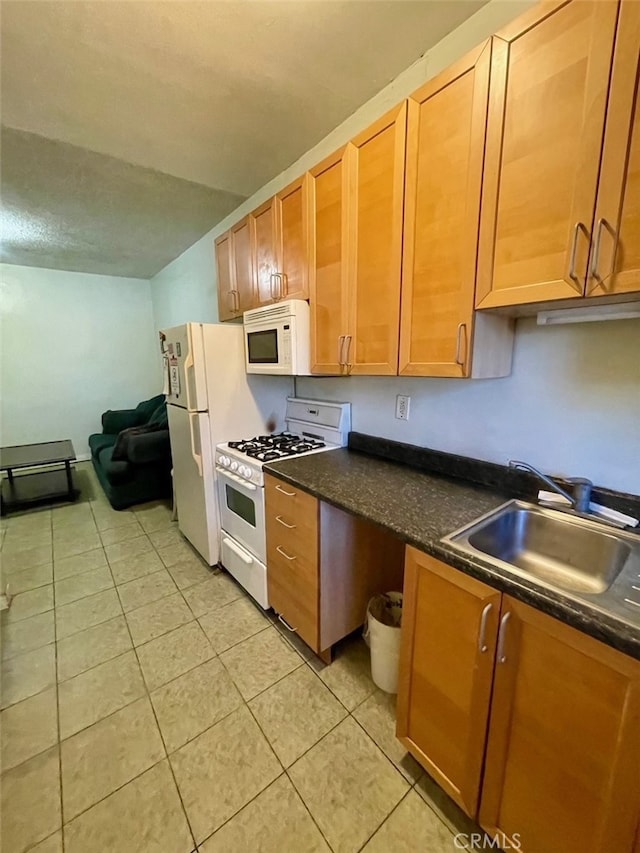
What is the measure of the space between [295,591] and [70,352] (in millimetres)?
4929

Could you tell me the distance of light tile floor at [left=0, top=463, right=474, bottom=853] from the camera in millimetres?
1094

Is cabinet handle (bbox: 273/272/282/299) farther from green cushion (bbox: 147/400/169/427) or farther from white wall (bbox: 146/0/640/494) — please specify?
green cushion (bbox: 147/400/169/427)

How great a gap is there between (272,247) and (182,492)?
6.11 feet

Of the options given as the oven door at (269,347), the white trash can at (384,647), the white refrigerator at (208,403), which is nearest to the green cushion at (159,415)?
the white refrigerator at (208,403)

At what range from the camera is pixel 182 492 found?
2.70 meters

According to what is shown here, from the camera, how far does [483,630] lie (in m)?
0.90

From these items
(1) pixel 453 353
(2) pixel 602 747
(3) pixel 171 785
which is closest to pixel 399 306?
(1) pixel 453 353

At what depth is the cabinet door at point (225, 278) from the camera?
2477 mm

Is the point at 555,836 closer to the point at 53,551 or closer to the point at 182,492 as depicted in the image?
the point at 182,492

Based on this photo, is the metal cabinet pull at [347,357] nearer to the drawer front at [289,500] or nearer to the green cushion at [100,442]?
the drawer front at [289,500]

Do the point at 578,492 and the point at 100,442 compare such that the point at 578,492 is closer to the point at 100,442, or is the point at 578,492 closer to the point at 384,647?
the point at 384,647

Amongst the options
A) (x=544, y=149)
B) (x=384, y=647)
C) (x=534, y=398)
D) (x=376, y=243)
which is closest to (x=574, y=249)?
(x=544, y=149)

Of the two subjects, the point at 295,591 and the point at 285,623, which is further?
the point at 285,623

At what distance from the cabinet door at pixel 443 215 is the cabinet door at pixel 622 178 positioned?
32cm
